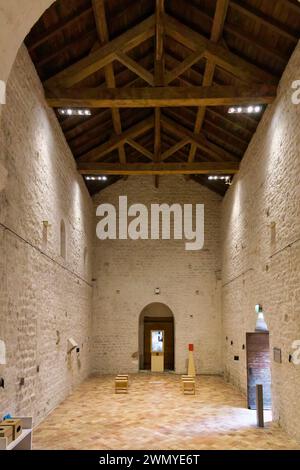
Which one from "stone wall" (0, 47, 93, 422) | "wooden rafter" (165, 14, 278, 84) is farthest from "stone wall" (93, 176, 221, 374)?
"wooden rafter" (165, 14, 278, 84)

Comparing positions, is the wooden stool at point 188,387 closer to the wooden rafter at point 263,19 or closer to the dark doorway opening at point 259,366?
the dark doorway opening at point 259,366

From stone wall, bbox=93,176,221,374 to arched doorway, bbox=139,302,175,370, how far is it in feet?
3.09

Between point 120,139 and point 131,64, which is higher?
point 131,64

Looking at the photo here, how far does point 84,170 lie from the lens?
1237 cm

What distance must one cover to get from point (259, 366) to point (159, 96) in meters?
5.80

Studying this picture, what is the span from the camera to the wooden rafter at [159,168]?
12.3 metres

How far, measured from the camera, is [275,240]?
8391mm

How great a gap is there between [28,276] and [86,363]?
24.2 feet

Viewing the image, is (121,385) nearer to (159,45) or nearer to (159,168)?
(159,168)

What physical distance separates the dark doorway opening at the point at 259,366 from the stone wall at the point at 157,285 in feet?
18.5

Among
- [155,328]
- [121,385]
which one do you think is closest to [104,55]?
[121,385]

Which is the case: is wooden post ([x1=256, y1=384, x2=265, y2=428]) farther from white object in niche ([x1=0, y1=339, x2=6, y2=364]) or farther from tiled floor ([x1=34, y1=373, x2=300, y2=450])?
white object in niche ([x1=0, y1=339, x2=6, y2=364])

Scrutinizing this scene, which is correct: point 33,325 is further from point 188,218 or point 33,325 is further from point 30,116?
point 188,218

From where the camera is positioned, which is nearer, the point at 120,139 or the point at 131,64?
the point at 131,64
